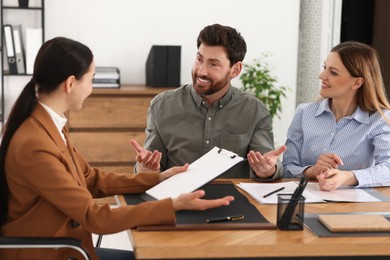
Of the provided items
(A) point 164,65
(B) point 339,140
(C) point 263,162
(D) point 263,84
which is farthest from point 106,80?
(C) point 263,162

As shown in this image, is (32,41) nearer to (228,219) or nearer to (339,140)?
(339,140)

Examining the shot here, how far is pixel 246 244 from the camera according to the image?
206cm

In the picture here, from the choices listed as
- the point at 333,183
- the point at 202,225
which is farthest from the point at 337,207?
the point at 202,225

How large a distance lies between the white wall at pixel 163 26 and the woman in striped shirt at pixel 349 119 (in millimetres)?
2788

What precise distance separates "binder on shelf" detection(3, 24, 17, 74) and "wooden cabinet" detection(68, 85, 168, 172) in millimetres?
592

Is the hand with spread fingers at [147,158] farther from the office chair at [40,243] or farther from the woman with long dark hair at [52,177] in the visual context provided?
the office chair at [40,243]

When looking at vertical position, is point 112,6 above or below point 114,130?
above

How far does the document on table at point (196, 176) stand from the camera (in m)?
2.47

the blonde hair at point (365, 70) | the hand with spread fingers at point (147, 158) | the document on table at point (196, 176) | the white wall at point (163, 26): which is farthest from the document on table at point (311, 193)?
the white wall at point (163, 26)

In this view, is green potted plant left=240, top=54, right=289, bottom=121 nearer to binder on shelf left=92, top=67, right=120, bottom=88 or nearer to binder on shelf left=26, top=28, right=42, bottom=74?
binder on shelf left=92, top=67, right=120, bottom=88

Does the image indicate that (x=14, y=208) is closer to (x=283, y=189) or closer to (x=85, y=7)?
(x=283, y=189)

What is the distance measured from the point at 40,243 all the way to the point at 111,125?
326 centimetres

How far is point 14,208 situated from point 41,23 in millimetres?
3487

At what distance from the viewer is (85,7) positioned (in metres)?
5.66
